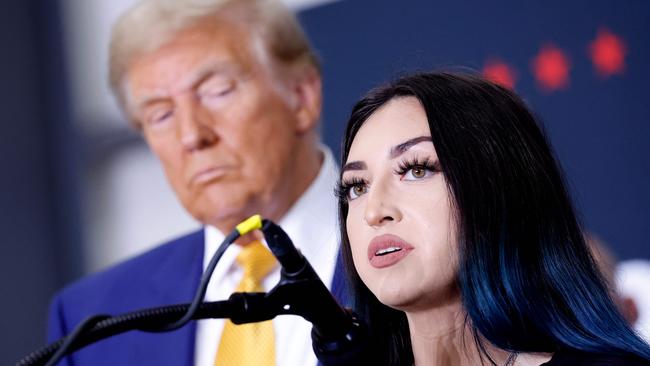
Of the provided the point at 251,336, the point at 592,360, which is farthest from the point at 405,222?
the point at 251,336

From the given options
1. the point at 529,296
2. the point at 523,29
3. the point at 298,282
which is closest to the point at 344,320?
the point at 298,282

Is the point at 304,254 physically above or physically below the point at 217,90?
below

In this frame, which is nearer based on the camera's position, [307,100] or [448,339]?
[448,339]

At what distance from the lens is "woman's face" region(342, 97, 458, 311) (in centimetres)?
116

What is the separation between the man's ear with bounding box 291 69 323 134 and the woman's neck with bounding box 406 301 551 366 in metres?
0.71

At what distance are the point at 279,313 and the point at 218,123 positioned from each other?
81 cm

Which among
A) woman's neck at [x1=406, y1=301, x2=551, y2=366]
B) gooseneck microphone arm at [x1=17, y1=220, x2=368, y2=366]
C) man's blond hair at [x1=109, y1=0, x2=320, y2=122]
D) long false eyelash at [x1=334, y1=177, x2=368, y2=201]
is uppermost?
man's blond hair at [x1=109, y1=0, x2=320, y2=122]

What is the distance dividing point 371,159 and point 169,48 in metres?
0.72

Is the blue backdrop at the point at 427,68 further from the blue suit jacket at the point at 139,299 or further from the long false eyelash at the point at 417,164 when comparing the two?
the blue suit jacket at the point at 139,299

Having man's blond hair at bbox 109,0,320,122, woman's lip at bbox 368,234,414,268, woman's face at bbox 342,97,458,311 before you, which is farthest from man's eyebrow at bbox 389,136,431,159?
man's blond hair at bbox 109,0,320,122

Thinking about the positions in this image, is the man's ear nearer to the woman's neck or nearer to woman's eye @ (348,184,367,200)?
woman's eye @ (348,184,367,200)

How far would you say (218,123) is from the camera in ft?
5.97

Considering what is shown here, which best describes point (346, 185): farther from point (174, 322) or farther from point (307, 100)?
point (307, 100)

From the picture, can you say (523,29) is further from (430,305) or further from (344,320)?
(344,320)
